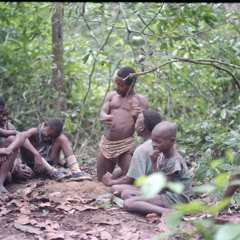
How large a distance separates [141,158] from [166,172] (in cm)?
53

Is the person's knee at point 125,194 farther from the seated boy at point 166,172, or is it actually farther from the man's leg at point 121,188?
the seated boy at point 166,172

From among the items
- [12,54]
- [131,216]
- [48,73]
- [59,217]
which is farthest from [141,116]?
[12,54]

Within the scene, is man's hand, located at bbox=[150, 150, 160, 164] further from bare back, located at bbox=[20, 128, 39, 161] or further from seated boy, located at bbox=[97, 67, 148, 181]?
bare back, located at bbox=[20, 128, 39, 161]

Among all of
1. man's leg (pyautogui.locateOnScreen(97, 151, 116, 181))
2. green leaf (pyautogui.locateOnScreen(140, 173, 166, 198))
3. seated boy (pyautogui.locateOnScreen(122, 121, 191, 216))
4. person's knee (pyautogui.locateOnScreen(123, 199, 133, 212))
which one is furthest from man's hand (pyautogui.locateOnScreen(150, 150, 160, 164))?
green leaf (pyautogui.locateOnScreen(140, 173, 166, 198))

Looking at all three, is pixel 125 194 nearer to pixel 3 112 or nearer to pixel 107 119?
pixel 107 119

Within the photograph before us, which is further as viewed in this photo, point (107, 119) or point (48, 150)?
point (48, 150)

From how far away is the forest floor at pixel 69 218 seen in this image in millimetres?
3010

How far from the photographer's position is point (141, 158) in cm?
396

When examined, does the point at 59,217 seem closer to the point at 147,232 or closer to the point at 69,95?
the point at 147,232

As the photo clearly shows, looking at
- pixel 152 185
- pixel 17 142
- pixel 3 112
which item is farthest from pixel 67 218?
pixel 152 185

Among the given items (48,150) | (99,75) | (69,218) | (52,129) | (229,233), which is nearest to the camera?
(229,233)

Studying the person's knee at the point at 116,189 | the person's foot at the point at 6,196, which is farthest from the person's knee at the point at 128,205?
the person's foot at the point at 6,196

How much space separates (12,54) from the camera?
25.4ft

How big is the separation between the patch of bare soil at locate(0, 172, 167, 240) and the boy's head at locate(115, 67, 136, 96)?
1446mm
